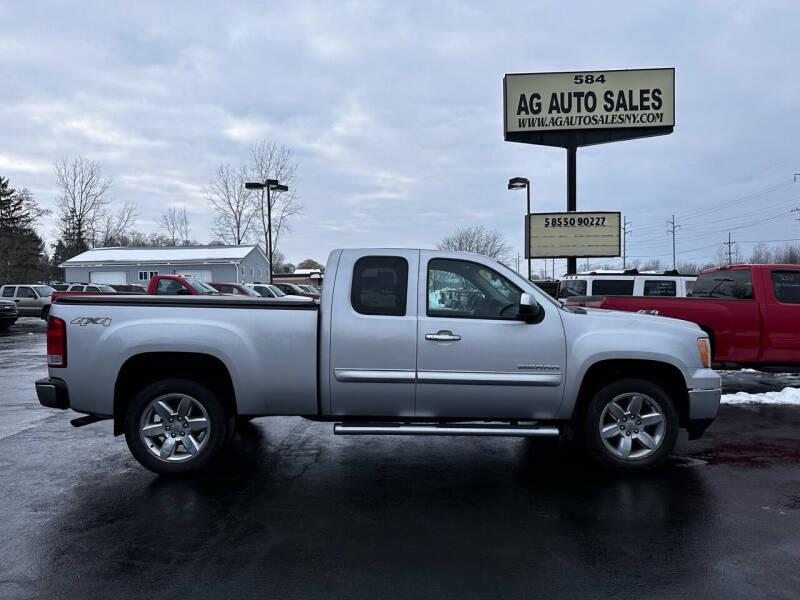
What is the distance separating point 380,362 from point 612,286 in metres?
A: 10.1

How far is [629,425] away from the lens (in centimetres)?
494

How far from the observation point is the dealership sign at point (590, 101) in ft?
58.3

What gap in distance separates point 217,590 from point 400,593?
1.00 meters

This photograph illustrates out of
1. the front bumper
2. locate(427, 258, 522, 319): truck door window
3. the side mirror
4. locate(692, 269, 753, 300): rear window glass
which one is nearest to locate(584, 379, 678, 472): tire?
the side mirror

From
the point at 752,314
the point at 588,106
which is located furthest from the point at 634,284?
the point at 588,106

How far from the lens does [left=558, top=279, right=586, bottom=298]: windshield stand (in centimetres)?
1366

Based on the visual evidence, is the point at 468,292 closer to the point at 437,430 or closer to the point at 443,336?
the point at 443,336

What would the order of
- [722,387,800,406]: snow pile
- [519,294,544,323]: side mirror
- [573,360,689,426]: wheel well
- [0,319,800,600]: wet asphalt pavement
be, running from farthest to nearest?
1. [722,387,800,406]: snow pile
2. [573,360,689,426]: wheel well
3. [519,294,544,323]: side mirror
4. [0,319,800,600]: wet asphalt pavement

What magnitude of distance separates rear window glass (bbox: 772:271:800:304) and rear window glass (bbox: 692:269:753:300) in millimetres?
379

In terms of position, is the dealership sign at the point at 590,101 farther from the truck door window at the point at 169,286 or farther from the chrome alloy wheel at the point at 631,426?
the chrome alloy wheel at the point at 631,426

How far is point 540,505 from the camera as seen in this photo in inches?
169

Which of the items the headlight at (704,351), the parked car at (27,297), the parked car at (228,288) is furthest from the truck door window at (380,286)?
the parked car at (27,297)

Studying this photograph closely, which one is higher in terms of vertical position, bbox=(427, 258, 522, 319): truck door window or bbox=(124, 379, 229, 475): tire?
bbox=(427, 258, 522, 319): truck door window

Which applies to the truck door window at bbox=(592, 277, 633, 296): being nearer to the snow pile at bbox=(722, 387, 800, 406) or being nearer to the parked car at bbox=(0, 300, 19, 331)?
the snow pile at bbox=(722, 387, 800, 406)
